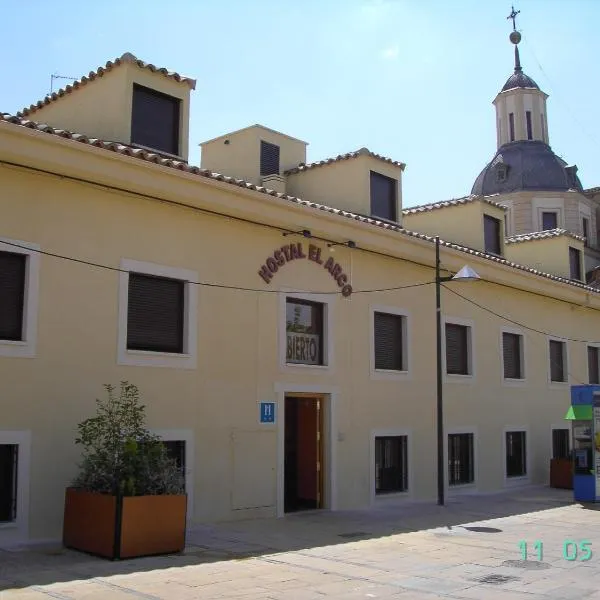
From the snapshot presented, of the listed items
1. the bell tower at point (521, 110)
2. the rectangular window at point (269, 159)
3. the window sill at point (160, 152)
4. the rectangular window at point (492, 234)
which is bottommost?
the window sill at point (160, 152)

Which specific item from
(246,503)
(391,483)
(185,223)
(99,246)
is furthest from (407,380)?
(99,246)

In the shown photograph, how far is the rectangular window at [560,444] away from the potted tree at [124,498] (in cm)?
→ 1524

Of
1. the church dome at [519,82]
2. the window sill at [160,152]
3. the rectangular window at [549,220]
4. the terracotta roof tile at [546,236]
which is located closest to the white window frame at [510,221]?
the rectangular window at [549,220]

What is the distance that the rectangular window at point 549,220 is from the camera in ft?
152

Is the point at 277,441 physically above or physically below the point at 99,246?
below

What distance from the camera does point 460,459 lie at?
18.5 meters

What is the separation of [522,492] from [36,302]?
1374cm

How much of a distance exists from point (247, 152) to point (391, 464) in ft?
28.8

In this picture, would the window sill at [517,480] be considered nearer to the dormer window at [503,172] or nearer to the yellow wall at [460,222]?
the yellow wall at [460,222]

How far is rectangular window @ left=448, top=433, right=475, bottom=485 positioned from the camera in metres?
18.1

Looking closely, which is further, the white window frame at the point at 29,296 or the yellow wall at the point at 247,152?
the yellow wall at the point at 247,152

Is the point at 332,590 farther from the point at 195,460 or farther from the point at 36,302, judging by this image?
the point at 36,302

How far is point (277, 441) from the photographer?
45.0ft
